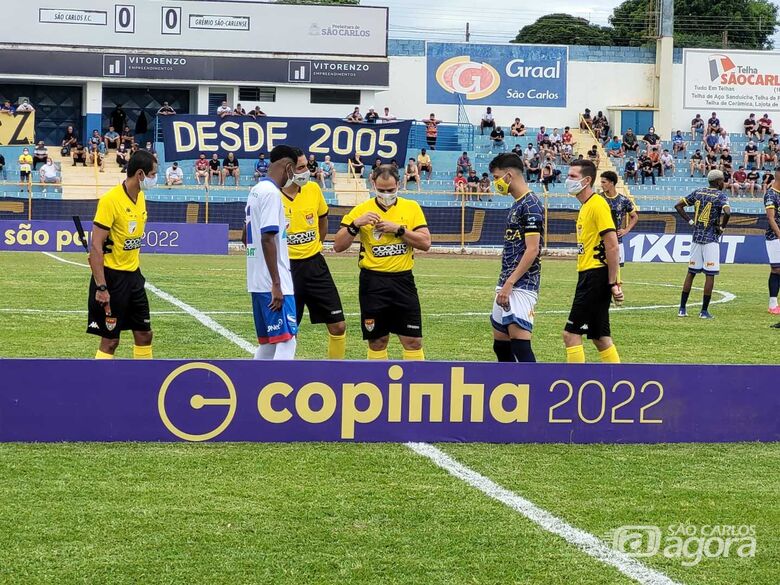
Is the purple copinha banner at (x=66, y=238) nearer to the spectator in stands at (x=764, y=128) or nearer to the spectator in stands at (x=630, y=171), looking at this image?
the spectator in stands at (x=630, y=171)

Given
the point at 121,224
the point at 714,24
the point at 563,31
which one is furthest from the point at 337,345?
the point at 714,24

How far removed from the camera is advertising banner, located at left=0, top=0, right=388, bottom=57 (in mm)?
46906

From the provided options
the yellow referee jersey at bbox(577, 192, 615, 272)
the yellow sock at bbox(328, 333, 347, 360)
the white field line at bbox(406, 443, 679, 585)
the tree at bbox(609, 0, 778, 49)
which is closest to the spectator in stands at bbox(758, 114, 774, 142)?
the tree at bbox(609, 0, 778, 49)

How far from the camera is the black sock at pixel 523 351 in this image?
8984 millimetres

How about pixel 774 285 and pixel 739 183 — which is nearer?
pixel 774 285

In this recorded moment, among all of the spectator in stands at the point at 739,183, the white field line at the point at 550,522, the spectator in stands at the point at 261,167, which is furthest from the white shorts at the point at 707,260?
the spectator in stands at the point at 739,183

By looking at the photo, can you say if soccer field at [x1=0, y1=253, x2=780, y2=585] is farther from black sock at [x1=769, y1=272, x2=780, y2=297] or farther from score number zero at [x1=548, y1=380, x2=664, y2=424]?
black sock at [x1=769, y1=272, x2=780, y2=297]

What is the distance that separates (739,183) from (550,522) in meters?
41.3

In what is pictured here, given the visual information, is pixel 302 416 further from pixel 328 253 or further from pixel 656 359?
pixel 328 253

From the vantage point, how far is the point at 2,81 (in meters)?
47.2

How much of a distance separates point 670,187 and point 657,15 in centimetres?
1389

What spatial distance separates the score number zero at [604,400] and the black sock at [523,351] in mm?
1001

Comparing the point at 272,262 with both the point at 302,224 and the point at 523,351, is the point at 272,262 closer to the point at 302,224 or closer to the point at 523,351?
the point at 302,224

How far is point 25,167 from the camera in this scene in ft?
124
